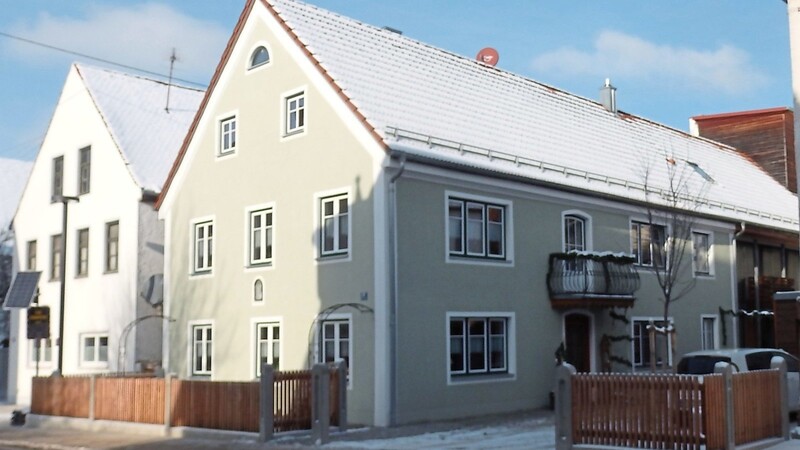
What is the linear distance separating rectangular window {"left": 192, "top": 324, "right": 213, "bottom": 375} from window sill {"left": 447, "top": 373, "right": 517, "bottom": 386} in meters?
6.99

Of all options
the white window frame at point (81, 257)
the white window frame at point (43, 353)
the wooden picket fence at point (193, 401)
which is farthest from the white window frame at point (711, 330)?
the white window frame at point (43, 353)

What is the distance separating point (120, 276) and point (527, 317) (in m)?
12.2

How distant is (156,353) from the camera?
27.5m

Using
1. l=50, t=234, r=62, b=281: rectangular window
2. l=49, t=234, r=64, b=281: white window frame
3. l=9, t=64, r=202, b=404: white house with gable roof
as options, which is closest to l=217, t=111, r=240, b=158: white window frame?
l=9, t=64, r=202, b=404: white house with gable roof

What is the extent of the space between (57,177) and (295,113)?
41.3ft

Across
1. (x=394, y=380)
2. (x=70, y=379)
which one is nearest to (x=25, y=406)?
(x=70, y=379)

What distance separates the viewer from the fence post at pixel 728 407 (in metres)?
13.3

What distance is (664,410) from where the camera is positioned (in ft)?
44.2

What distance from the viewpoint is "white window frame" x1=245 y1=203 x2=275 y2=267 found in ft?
75.5

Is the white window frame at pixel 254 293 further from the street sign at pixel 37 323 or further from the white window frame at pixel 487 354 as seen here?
the street sign at pixel 37 323

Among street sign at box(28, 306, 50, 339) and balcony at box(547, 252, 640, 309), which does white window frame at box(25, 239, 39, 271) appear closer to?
street sign at box(28, 306, 50, 339)

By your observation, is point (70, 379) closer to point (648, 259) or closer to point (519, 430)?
point (519, 430)

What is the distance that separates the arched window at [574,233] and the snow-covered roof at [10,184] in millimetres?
25683

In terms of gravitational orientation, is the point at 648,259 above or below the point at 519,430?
above
